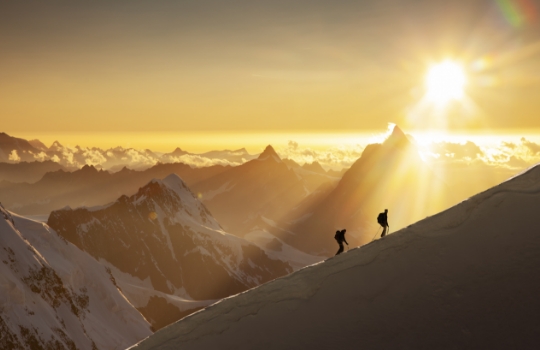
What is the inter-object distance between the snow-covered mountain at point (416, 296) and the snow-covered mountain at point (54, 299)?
11062 centimetres

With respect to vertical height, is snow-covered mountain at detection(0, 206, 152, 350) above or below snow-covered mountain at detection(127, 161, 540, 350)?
above

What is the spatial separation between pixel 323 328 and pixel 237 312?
3177 mm

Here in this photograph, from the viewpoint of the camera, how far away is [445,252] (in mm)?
14141

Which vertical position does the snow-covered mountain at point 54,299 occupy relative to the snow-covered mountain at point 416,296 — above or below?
above

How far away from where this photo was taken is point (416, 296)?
501 inches

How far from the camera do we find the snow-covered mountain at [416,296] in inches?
446

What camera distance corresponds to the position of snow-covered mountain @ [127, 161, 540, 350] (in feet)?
37.1

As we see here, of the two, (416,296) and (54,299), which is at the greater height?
(54,299)

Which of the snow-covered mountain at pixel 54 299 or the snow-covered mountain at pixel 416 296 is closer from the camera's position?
the snow-covered mountain at pixel 416 296

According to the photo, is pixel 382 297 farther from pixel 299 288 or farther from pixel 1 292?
pixel 1 292

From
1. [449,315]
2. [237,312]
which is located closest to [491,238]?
[449,315]

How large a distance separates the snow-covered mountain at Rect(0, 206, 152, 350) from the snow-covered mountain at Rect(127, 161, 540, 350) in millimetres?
110622

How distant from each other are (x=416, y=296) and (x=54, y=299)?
138214mm

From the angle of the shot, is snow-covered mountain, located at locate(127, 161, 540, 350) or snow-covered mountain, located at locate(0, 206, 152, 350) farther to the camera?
snow-covered mountain, located at locate(0, 206, 152, 350)
